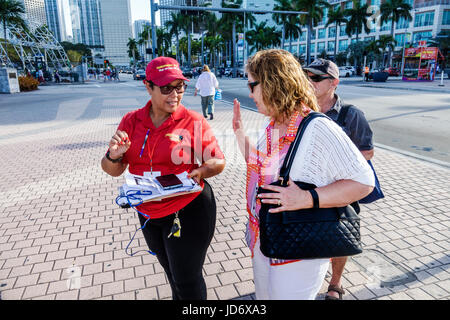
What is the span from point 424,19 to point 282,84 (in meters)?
69.3

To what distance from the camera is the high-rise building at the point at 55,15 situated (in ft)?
532

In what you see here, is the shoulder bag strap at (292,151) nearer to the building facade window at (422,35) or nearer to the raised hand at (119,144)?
the raised hand at (119,144)

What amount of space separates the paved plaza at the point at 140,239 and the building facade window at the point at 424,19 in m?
62.5

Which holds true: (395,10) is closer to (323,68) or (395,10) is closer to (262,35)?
(262,35)

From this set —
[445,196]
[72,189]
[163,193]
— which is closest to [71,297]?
[163,193]

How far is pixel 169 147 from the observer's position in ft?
6.73

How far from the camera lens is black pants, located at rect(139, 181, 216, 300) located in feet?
6.55

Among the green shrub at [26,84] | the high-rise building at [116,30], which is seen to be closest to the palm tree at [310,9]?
the green shrub at [26,84]

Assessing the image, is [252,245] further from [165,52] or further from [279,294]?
[165,52]

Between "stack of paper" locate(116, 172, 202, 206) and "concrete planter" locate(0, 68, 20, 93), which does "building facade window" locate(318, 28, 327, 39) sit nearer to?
"concrete planter" locate(0, 68, 20, 93)

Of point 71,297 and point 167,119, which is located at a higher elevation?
point 167,119

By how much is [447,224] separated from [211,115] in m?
8.83

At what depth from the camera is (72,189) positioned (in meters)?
5.39
